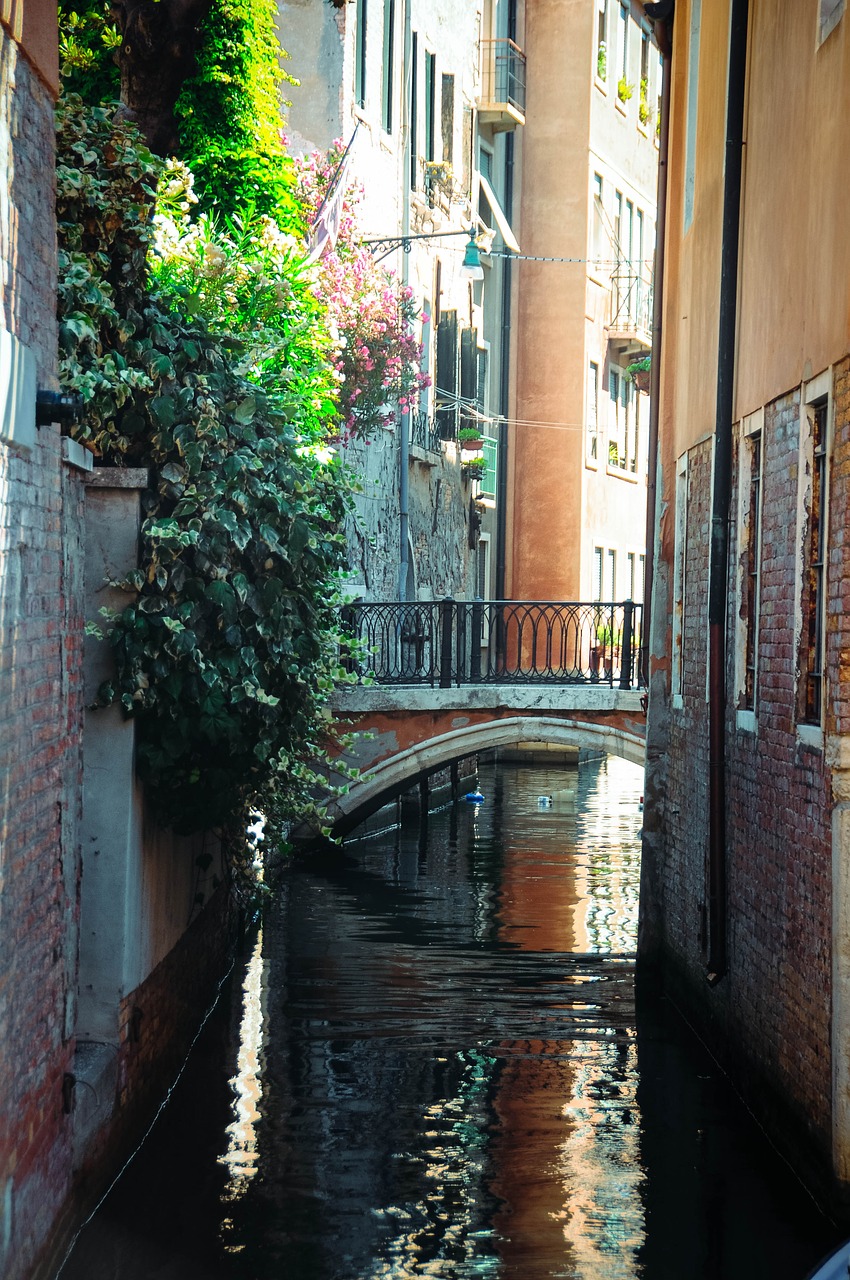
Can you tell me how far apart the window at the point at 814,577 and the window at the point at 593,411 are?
2187cm

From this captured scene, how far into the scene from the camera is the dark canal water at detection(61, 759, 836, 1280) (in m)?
7.08

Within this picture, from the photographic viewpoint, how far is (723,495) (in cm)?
968

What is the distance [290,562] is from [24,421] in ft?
8.92

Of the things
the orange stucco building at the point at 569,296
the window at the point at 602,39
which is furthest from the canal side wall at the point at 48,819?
the window at the point at 602,39

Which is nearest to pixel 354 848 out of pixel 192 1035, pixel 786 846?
pixel 192 1035

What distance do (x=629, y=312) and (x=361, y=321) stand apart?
1438cm

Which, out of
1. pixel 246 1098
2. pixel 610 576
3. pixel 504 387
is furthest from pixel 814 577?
pixel 610 576

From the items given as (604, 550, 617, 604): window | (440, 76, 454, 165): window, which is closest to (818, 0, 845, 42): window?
(440, 76, 454, 165): window

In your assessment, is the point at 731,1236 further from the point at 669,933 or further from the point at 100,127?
the point at 100,127

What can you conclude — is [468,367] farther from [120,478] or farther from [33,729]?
[33,729]

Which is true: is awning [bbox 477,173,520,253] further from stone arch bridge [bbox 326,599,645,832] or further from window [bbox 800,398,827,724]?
window [bbox 800,398,827,724]

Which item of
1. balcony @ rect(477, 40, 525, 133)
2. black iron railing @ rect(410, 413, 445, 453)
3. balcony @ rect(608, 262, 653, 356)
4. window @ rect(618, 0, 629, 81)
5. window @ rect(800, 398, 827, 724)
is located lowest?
window @ rect(800, 398, 827, 724)

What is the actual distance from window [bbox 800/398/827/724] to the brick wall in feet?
10.4

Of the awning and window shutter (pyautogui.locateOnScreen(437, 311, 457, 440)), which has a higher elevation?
the awning
